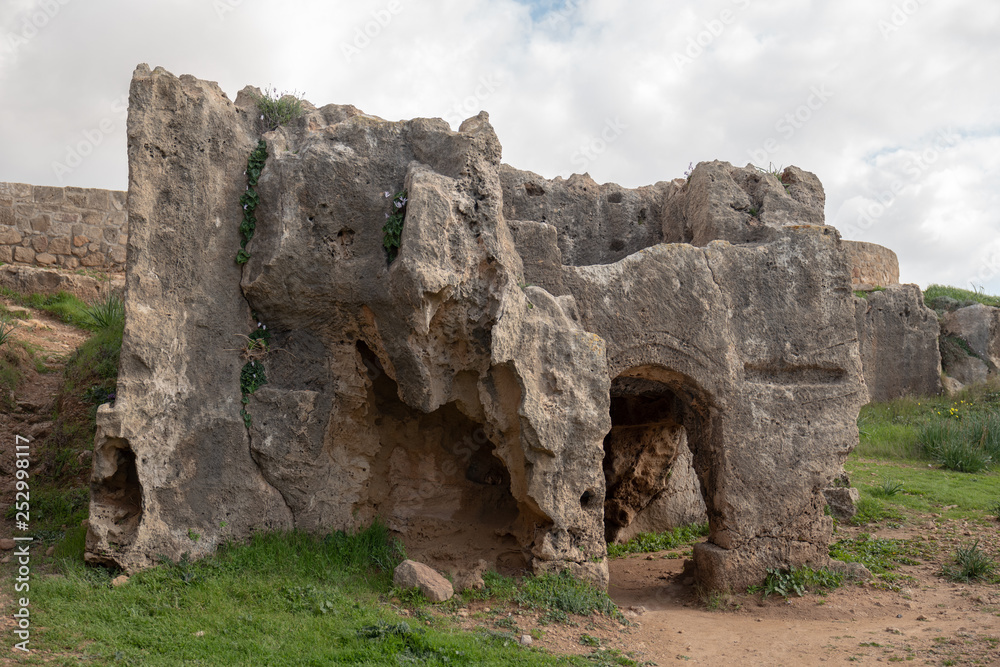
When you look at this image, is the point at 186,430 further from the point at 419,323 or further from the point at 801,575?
the point at 801,575

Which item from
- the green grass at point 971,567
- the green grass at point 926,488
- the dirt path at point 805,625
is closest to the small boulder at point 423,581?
the dirt path at point 805,625

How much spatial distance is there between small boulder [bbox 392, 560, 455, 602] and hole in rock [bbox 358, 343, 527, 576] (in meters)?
0.76

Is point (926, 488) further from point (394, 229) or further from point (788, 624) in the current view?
point (394, 229)

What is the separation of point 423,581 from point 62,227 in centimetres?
906

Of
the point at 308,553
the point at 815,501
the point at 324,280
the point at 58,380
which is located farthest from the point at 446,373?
the point at 58,380

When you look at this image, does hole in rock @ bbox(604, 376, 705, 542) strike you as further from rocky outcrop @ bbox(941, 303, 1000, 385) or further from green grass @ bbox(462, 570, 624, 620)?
rocky outcrop @ bbox(941, 303, 1000, 385)

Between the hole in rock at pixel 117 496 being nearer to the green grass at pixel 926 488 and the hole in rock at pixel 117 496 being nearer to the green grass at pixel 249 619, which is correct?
the green grass at pixel 249 619

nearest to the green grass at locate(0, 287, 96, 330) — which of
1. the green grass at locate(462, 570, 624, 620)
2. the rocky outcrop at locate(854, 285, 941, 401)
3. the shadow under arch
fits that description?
the green grass at locate(462, 570, 624, 620)

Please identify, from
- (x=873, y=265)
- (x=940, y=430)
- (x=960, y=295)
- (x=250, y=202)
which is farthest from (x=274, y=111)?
(x=960, y=295)

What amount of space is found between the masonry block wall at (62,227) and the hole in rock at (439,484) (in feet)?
22.6

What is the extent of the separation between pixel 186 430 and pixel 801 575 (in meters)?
5.95

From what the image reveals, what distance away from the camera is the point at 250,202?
23.4ft

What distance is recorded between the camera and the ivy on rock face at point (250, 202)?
7.06m

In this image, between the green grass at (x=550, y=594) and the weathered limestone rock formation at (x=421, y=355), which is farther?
the weathered limestone rock formation at (x=421, y=355)
